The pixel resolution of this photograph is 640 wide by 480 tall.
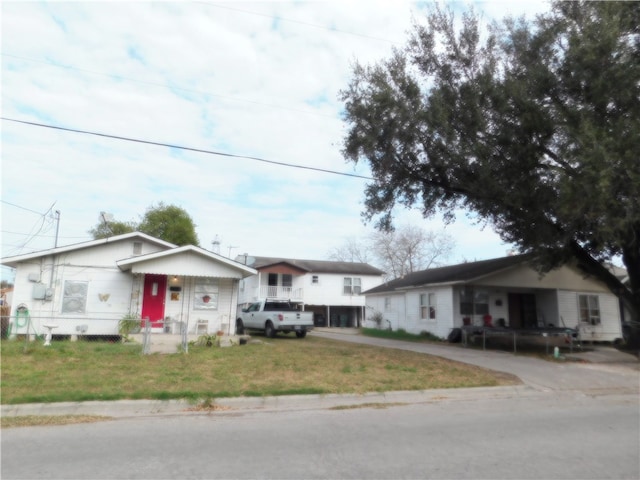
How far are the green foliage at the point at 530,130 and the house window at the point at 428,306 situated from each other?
6.61 meters

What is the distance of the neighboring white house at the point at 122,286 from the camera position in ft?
56.5

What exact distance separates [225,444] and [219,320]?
1365 cm

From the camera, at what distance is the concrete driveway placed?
1085cm

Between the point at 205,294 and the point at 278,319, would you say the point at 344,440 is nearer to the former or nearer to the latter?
the point at 205,294

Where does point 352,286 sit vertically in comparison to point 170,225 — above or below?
below

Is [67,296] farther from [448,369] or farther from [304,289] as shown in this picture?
[304,289]

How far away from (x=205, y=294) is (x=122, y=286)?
3253mm

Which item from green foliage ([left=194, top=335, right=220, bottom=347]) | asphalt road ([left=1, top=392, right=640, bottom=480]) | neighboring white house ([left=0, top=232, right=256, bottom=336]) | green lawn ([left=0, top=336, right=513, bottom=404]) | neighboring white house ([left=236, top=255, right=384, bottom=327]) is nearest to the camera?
asphalt road ([left=1, top=392, right=640, bottom=480])

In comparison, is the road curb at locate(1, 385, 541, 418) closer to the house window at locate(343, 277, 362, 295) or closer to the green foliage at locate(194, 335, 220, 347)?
the green foliage at locate(194, 335, 220, 347)

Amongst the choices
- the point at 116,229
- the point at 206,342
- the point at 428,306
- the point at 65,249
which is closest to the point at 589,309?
the point at 428,306

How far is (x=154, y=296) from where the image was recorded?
18.7 meters

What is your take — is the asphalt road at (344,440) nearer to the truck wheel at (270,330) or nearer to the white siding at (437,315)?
the truck wheel at (270,330)

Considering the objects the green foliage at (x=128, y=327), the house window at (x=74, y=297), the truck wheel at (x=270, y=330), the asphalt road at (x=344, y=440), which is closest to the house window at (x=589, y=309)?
the truck wheel at (x=270, y=330)

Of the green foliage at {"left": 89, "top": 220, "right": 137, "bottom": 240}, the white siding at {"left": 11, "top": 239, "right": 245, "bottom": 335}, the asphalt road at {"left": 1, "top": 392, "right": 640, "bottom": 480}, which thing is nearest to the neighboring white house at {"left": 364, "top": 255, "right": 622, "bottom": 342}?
the white siding at {"left": 11, "top": 239, "right": 245, "bottom": 335}
